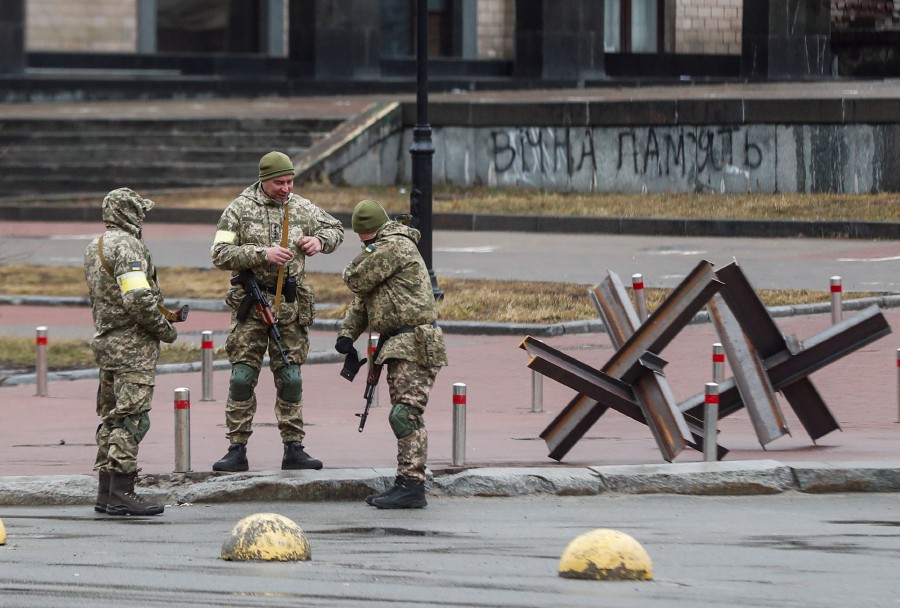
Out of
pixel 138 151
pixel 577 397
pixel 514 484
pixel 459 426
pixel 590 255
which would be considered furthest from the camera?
pixel 138 151

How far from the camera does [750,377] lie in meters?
10.6

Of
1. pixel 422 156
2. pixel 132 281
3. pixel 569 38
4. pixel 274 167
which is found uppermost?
pixel 569 38

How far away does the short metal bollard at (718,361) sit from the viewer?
11.3 meters

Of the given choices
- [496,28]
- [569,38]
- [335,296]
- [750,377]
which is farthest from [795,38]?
[750,377]

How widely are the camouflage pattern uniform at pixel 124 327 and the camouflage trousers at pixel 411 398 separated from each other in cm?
123

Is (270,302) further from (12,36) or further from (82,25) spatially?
(82,25)

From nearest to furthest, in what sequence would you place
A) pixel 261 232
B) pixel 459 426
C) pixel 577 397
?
pixel 261 232 < pixel 459 426 < pixel 577 397

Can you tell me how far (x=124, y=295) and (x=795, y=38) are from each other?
32.8 m

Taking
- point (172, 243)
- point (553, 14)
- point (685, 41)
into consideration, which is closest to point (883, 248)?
point (172, 243)

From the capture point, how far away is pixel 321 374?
1466cm

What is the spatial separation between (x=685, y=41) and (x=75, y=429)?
36.0 m

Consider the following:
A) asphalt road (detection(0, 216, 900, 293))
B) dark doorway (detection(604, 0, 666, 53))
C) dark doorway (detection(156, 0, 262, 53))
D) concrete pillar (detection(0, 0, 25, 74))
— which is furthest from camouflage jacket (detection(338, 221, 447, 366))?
dark doorway (detection(604, 0, 666, 53))

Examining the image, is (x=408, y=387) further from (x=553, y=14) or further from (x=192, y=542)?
(x=553, y=14)

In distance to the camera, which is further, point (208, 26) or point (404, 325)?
point (208, 26)
